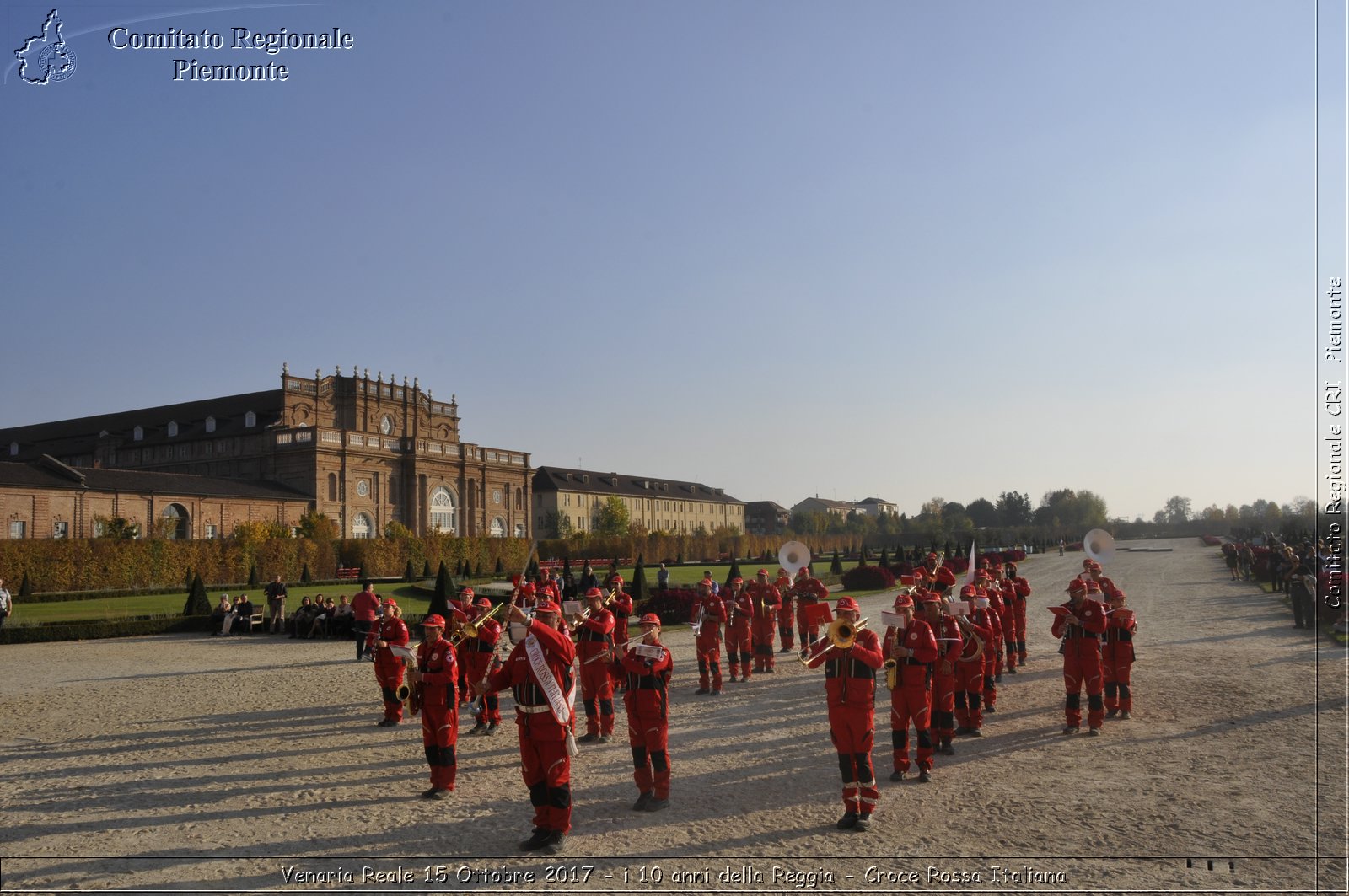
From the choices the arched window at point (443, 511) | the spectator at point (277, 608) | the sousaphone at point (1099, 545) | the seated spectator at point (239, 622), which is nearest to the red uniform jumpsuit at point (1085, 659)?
the sousaphone at point (1099, 545)

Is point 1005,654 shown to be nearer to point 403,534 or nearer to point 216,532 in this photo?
point 403,534

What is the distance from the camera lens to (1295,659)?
55.0 ft

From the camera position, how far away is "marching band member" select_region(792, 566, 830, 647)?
19547mm

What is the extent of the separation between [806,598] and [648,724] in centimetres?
1145

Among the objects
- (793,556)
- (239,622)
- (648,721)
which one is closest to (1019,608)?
(793,556)

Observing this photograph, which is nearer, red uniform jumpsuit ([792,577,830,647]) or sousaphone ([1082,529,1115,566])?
sousaphone ([1082,529,1115,566])

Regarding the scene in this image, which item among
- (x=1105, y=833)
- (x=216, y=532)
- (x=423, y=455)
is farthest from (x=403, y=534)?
(x=1105, y=833)

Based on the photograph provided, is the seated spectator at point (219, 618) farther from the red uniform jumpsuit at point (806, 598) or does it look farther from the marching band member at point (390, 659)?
the red uniform jumpsuit at point (806, 598)

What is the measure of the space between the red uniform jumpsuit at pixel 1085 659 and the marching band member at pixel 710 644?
5.48 meters

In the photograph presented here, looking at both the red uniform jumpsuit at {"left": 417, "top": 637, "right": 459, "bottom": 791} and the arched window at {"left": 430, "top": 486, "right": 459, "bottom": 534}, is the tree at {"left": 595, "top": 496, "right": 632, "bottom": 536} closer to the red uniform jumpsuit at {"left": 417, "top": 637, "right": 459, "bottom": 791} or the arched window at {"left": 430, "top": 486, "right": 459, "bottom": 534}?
the arched window at {"left": 430, "top": 486, "right": 459, "bottom": 534}

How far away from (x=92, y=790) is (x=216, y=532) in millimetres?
51626

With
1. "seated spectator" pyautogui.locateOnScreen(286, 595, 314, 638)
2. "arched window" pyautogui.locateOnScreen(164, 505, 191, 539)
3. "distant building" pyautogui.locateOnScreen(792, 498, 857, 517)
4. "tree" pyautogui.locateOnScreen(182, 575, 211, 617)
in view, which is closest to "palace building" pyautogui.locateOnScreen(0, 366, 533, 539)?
"arched window" pyautogui.locateOnScreen(164, 505, 191, 539)

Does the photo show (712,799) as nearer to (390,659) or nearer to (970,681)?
(970,681)

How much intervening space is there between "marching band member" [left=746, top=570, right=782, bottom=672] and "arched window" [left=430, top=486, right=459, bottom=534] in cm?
5845
